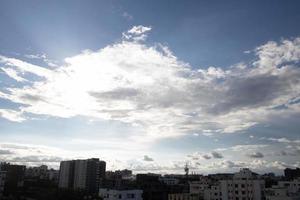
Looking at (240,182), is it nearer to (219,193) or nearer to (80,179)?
(219,193)

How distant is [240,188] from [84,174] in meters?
85.1

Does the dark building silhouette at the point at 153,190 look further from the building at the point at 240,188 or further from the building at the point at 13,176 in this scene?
the building at the point at 13,176

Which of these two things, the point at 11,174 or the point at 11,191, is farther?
the point at 11,174

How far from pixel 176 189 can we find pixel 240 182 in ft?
162

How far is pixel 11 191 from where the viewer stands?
14050 cm

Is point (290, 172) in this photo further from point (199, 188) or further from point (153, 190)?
point (199, 188)

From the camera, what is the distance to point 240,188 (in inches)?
3184

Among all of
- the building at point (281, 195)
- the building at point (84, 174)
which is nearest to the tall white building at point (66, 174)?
the building at point (84, 174)

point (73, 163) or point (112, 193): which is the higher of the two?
point (73, 163)

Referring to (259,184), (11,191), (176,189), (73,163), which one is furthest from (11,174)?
(259,184)

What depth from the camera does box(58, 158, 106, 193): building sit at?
5733 inches

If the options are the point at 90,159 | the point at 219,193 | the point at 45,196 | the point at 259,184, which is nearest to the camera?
the point at 259,184

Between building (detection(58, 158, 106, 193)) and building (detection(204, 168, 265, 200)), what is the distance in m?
70.1

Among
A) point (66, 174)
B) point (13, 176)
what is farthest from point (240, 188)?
point (13, 176)
